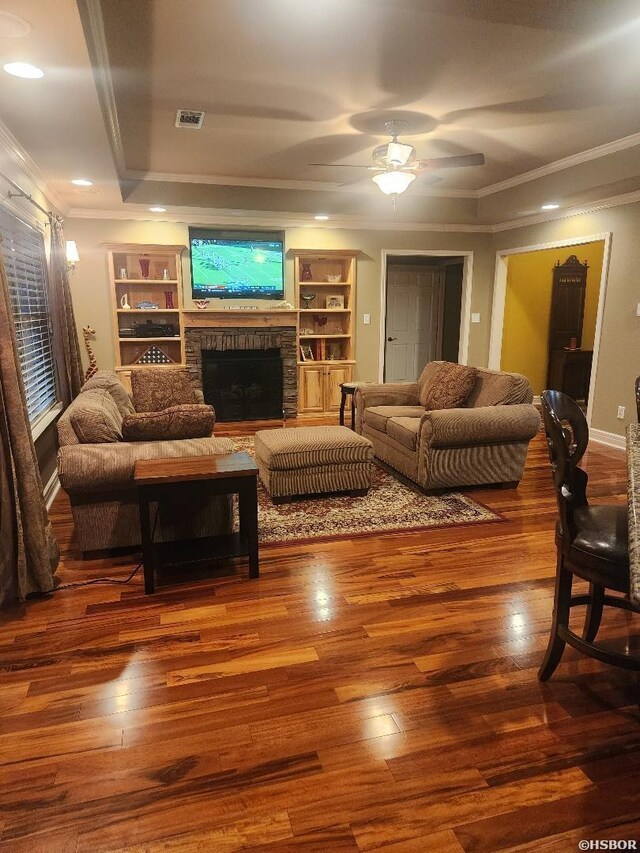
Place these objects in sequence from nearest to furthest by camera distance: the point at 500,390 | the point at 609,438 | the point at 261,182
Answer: the point at 500,390 < the point at 609,438 < the point at 261,182

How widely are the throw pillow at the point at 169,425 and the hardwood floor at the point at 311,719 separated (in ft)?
2.65

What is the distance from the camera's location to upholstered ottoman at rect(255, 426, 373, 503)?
3.85 meters

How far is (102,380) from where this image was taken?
4281 mm

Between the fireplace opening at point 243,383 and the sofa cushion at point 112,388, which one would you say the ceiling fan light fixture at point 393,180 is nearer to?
the sofa cushion at point 112,388

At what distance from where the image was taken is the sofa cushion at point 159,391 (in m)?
4.92

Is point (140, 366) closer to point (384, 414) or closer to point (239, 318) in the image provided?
point (239, 318)

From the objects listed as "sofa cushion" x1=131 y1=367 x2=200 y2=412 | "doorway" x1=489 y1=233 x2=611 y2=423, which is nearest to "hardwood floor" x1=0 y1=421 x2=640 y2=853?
"sofa cushion" x1=131 y1=367 x2=200 y2=412

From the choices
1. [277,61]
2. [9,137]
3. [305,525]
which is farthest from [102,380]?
[277,61]

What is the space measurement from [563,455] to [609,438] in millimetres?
4580

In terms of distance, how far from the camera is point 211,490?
272cm

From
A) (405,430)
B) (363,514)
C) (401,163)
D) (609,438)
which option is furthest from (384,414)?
(609,438)

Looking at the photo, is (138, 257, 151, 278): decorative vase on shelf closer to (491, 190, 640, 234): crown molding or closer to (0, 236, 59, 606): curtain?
(0, 236, 59, 606): curtain

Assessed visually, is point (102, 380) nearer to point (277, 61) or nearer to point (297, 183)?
point (277, 61)

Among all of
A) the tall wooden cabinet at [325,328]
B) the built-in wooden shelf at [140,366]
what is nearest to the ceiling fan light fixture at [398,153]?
the tall wooden cabinet at [325,328]
